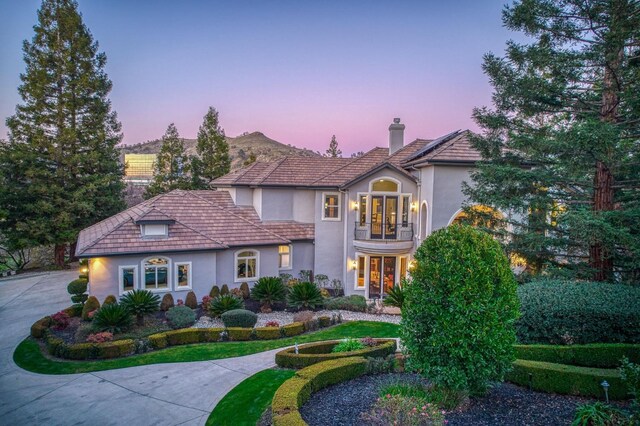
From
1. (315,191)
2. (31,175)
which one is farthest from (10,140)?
(315,191)

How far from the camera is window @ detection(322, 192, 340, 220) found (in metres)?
21.3

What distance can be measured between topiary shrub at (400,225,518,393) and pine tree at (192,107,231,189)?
31.9 meters

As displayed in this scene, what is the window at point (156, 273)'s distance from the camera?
16453mm

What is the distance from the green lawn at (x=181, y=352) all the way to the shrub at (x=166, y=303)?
410 centimetres

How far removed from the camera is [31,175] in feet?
79.1

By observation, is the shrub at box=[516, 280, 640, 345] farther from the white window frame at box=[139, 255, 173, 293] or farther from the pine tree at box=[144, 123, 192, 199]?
the pine tree at box=[144, 123, 192, 199]

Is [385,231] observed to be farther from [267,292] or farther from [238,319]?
[238,319]

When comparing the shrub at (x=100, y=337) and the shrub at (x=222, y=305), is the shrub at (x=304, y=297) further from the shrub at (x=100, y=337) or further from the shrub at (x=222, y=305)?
the shrub at (x=100, y=337)

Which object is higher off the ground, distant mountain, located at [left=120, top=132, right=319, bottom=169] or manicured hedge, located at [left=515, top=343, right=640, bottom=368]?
distant mountain, located at [left=120, top=132, right=319, bottom=169]

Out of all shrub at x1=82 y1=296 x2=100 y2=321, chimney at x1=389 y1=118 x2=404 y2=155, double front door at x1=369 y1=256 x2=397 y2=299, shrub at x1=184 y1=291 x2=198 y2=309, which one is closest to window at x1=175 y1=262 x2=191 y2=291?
shrub at x1=184 y1=291 x2=198 y2=309

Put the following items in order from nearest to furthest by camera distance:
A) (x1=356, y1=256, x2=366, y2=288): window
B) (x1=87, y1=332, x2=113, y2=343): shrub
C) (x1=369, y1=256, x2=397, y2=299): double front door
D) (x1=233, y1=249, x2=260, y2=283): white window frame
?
(x1=87, y1=332, x2=113, y2=343): shrub < (x1=233, y1=249, x2=260, y2=283): white window frame < (x1=369, y1=256, x2=397, y2=299): double front door < (x1=356, y1=256, x2=366, y2=288): window

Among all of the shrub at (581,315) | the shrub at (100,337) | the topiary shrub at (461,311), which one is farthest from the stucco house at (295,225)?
the topiary shrub at (461,311)

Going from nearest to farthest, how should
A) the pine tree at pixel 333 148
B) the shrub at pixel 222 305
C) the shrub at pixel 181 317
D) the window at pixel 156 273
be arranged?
the shrub at pixel 181 317 → the shrub at pixel 222 305 → the window at pixel 156 273 → the pine tree at pixel 333 148

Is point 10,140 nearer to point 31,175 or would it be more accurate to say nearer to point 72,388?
point 31,175
